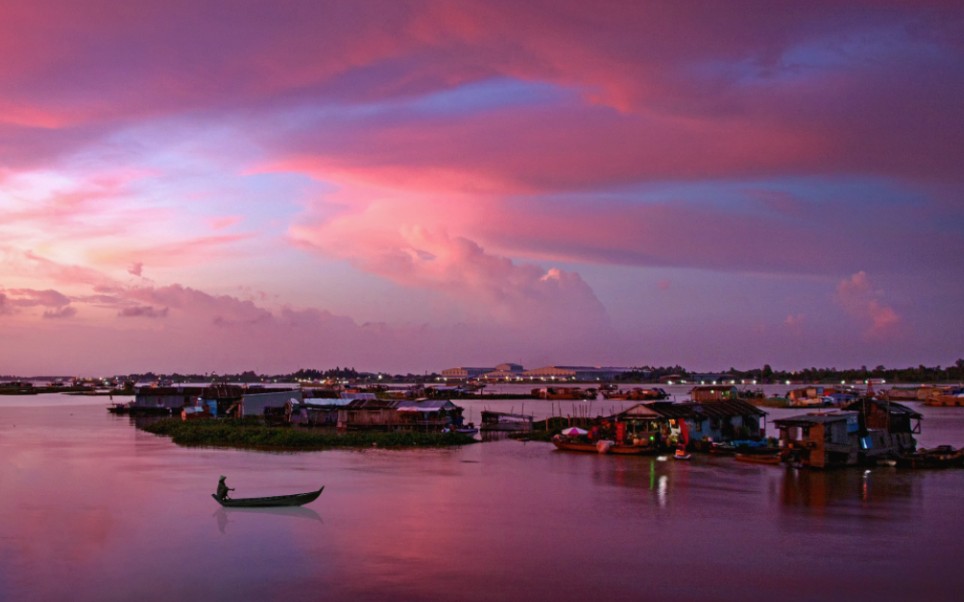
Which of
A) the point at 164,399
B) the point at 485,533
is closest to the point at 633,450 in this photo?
the point at 485,533

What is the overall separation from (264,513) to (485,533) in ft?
20.0

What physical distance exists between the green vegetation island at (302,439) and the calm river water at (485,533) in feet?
21.5

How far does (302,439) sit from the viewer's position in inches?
1517

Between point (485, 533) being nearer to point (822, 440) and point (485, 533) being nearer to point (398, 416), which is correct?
point (822, 440)

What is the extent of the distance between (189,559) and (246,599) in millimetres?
3315

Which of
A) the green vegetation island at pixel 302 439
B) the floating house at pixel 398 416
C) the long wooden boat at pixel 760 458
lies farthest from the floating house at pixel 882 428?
the floating house at pixel 398 416

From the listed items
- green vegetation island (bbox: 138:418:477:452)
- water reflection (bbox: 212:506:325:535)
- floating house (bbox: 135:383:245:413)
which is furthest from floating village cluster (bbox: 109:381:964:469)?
water reflection (bbox: 212:506:325:535)

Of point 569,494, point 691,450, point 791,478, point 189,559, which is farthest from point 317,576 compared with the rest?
point 691,450

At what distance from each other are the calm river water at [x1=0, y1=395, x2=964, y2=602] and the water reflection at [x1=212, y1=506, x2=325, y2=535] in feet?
0.28

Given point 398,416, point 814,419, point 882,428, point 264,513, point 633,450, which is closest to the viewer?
point 264,513

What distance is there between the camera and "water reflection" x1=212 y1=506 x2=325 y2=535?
20.2 m

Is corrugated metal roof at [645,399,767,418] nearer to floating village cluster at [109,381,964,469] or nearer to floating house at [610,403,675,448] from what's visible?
floating village cluster at [109,381,964,469]

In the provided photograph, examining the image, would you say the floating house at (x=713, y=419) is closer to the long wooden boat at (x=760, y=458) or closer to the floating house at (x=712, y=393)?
the long wooden boat at (x=760, y=458)

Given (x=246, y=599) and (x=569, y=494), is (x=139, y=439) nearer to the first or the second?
(x=569, y=494)
